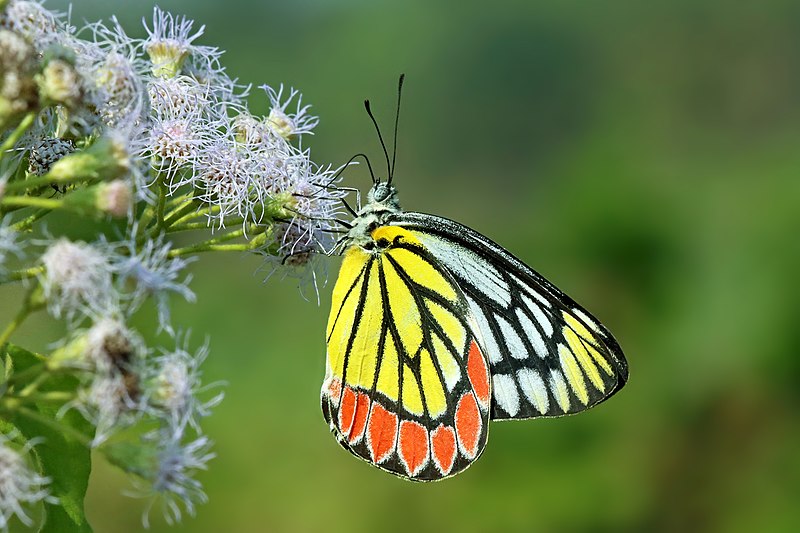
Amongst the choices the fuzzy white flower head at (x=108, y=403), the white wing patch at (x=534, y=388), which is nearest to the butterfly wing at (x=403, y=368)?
the white wing patch at (x=534, y=388)

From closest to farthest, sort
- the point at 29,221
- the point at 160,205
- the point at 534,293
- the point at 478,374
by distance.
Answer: the point at 29,221 < the point at 160,205 < the point at 534,293 < the point at 478,374

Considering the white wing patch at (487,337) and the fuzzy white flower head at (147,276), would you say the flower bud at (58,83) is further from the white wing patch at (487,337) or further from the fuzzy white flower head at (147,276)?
the white wing patch at (487,337)

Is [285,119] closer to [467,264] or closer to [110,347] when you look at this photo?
[467,264]

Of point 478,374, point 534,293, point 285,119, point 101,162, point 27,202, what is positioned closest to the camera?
point 27,202

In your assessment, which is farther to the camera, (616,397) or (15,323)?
(616,397)

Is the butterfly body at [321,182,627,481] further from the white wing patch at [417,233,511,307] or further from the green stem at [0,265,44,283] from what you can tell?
the green stem at [0,265,44,283]

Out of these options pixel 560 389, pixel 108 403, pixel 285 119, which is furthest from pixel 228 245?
pixel 560 389

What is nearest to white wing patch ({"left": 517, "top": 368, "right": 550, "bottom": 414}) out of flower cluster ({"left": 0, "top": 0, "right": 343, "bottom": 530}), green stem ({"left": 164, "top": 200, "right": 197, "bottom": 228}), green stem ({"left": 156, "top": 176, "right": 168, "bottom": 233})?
flower cluster ({"left": 0, "top": 0, "right": 343, "bottom": 530})

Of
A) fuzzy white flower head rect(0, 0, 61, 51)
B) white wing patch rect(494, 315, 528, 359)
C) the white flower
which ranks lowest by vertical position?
the white flower
